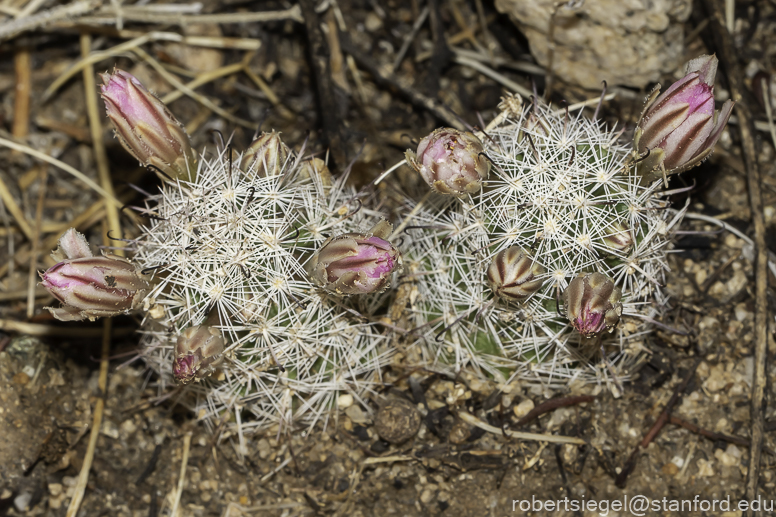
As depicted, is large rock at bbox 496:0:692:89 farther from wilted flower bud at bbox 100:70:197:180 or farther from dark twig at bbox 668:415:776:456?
wilted flower bud at bbox 100:70:197:180

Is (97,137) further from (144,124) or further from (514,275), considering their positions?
(514,275)

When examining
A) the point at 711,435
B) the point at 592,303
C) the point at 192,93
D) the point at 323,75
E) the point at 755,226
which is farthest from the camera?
the point at 192,93

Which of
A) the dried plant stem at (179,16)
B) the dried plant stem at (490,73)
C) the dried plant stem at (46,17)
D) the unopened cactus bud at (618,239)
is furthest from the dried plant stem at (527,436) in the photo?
the dried plant stem at (46,17)

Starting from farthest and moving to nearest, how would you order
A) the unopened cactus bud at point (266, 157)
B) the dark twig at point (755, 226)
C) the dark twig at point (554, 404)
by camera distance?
the dark twig at point (554, 404), the dark twig at point (755, 226), the unopened cactus bud at point (266, 157)

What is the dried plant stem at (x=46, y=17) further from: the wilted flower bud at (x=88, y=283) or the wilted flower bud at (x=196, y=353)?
the wilted flower bud at (x=196, y=353)

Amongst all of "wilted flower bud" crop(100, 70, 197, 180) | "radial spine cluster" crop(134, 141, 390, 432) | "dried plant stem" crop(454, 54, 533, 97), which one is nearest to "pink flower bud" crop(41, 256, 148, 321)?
"radial spine cluster" crop(134, 141, 390, 432)

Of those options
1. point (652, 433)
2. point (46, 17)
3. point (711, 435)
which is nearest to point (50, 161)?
point (46, 17)

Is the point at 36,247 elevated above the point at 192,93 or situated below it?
below
